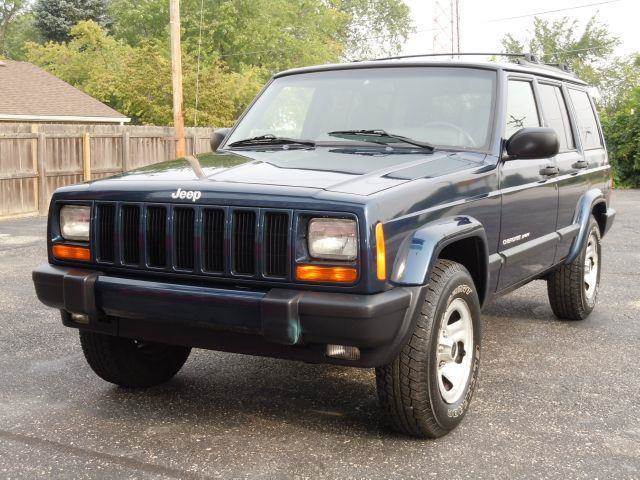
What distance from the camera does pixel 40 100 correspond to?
2742 cm

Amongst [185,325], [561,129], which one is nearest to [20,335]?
[185,325]

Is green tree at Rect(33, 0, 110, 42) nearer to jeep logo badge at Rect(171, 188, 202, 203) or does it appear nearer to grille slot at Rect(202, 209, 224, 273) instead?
jeep logo badge at Rect(171, 188, 202, 203)

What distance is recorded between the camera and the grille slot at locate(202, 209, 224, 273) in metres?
3.54

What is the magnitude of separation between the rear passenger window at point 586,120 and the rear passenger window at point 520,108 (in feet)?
3.47

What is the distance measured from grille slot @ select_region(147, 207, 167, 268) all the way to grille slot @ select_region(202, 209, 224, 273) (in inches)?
8.9

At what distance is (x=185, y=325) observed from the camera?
358 cm

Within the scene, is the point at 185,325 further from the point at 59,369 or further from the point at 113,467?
the point at 59,369

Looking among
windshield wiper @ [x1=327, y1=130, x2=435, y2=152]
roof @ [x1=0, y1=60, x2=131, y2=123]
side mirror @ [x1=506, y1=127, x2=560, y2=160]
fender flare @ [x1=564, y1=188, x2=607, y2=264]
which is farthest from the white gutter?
side mirror @ [x1=506, y1=127, x2=560, y2=160]

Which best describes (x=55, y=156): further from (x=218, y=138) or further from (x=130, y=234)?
(x=130, y=234)

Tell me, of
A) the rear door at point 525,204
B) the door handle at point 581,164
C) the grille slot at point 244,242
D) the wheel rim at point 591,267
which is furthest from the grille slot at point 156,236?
the wheel rim at point 591,267

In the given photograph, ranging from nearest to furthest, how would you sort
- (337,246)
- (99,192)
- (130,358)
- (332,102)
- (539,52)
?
(337,246) < (99,192) < (130,358) < (332,102) < (539,52)

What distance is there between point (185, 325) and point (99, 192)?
83cm

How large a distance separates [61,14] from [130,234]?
44.8m

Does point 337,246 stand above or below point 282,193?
below
